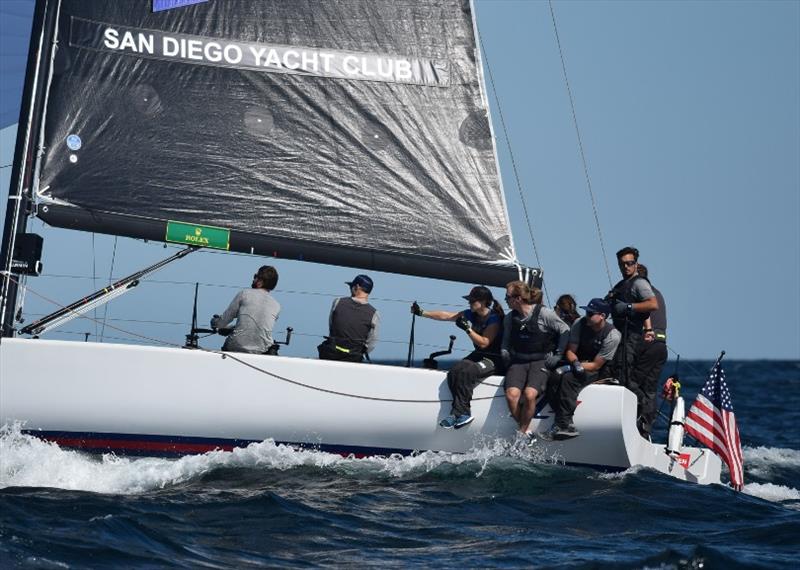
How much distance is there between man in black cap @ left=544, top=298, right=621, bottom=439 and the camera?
1102 cm

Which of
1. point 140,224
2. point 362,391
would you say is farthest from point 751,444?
point 140,224

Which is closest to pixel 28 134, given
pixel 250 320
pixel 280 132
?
pixel 280 132

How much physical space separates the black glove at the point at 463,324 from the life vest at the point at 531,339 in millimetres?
397

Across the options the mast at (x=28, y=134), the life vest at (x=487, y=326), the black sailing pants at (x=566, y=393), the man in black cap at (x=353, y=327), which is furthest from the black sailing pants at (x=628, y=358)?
the mast at (x=28, y=134)

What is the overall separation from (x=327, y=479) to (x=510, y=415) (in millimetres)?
1678

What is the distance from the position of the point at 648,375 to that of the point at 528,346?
53.4 inches

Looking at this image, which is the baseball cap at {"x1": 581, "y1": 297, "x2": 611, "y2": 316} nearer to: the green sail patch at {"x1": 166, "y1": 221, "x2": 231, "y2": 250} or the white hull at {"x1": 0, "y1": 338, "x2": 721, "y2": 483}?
the white hull at {"x1": 0, "y1": 338, "x2": 721, "y2": 483}

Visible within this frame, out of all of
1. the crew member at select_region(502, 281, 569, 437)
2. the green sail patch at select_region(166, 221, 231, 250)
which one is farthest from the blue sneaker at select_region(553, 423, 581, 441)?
the green sail patch at select_region(166, 221, 231, 250)

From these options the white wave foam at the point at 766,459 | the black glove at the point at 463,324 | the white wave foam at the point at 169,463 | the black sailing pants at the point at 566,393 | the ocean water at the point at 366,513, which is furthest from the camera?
the white wave foam at the point at 766,459

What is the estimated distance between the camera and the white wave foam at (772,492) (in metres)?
12.5

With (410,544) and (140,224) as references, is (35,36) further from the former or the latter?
(410,544)

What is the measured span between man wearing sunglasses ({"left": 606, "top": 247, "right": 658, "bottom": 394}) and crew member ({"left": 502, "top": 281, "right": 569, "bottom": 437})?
23.4 inches

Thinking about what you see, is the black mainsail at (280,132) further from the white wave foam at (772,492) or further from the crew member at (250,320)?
the white wave foam at (772,492)

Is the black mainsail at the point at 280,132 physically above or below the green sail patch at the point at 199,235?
above
